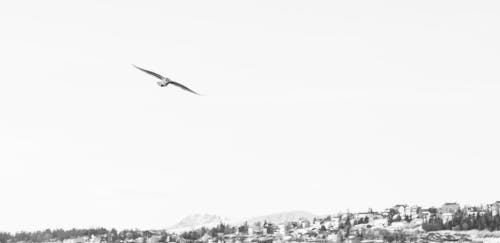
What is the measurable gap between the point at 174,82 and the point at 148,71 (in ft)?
8.04

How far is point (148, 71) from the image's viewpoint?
6644 centimetres

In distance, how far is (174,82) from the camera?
223ft
